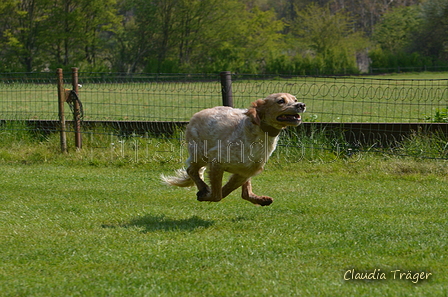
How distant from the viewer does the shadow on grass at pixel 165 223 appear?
5551mm

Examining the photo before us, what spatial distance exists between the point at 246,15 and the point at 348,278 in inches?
1942

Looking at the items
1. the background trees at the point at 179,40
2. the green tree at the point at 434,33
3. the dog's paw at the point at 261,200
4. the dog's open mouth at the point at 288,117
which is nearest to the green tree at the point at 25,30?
the background trees at the point at 179,40

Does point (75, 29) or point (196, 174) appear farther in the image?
point (75, 29)

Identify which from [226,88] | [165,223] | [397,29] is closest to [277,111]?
[165,223]

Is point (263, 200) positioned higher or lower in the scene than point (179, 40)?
lower

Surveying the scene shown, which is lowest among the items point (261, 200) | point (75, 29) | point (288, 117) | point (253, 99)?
point (261, 200)

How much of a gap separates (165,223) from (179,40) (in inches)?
1695

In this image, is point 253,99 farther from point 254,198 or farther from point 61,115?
point 254,198

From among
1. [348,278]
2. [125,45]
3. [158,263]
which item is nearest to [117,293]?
[158,263]

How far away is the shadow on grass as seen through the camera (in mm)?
5551

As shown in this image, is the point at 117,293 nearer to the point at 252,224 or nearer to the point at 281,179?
the point at 252,224

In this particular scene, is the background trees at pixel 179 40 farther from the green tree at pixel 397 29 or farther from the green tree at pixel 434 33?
the green tree at pixel 397 29

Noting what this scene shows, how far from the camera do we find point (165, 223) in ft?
18.9

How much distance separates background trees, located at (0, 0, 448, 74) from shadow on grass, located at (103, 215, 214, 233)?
37.0 m
